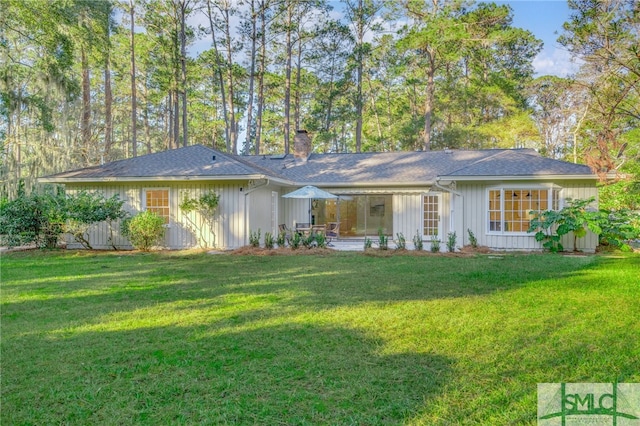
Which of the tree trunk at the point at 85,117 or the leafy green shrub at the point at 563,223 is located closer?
the leafy green shrub at the point at 563,223

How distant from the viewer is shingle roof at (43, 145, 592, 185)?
455 inches

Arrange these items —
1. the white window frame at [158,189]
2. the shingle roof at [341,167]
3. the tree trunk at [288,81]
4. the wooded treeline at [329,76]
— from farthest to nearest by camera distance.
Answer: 1. the tree trunk at [288,81]
2. the wooded treeline at [329,76]
3. the white window frame at [158,189]
4. the shingle roof at [341,167]

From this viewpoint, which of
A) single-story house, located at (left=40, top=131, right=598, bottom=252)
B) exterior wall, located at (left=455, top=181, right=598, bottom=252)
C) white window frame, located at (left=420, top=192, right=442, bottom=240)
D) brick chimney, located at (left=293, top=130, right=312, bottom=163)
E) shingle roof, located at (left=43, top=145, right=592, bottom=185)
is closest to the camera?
exterior wall, located at (left=455, top=181, right=598, bottom=252)

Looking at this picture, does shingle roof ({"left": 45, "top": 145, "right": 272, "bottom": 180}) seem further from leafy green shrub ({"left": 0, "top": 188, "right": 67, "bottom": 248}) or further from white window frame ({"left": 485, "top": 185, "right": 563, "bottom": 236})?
white window frame ({"left": 485, "top": 185, "right": 563, "bottom": 236})

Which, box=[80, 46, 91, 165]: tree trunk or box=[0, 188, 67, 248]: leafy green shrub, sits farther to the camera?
box=[80, 46, 91, 165]: tree trunk

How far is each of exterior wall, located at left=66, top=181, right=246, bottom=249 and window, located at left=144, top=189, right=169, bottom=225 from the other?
136mm

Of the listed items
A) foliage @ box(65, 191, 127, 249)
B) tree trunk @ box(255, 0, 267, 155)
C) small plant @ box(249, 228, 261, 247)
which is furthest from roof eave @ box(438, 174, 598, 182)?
tree trunk @ box(255, 0, 267, 155)

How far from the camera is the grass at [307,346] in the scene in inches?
108

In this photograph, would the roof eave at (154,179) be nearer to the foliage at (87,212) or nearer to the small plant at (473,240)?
the foliage at (87,212)

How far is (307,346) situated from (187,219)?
9132mm

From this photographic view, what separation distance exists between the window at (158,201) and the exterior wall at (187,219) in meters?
0.14

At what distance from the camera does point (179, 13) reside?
21.6 m

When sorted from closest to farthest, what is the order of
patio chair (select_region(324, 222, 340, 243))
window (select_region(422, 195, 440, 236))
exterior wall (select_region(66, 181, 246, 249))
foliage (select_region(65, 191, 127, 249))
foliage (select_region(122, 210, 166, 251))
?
foliage (select_region(65, 191, 127, 249)) < foliage (select_region(122, 210, 166, 251)) < exterior wall (select_region(66, 181, 246, 249)) < window (select_region(422, 195, 440, 236)) < patio chair (select_region(324, 222, 340, 243))

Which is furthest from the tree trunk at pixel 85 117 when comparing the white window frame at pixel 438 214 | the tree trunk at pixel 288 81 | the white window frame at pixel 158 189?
the white window frame at pixel 438 214
